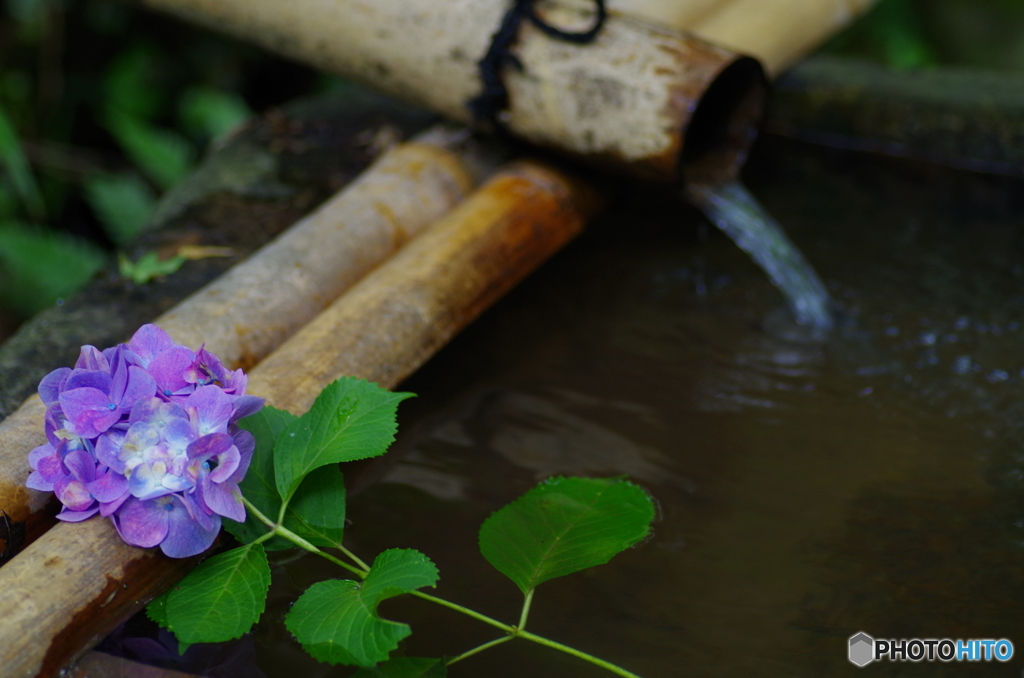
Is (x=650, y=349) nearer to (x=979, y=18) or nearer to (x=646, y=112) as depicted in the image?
(x=646, y=112)

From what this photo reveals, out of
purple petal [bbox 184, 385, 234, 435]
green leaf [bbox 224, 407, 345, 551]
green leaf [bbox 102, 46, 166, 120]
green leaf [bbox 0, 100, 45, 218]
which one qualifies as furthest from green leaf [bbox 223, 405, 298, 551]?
green leaf [bbox 102, 46, 166, 120]

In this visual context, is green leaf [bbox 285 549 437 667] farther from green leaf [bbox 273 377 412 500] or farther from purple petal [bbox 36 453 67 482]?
purple petal [bbox 36 453 67 482]

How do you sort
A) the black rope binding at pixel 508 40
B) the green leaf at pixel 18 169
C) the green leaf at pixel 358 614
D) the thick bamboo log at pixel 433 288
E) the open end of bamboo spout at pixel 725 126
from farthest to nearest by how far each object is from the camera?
the green leaf at pixel 18 169 < the open end of bamboo spout at pixel 725 126 < the black rope binding at pixel 508 40 < the thick bamboo log at pixel 433 288 < the green leaf at pixel 358 614

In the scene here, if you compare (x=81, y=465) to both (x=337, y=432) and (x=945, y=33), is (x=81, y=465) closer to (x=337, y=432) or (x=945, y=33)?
(x=337, y=432)

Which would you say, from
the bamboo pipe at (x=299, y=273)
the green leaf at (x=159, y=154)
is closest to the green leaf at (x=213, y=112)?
the green leaf at (x=159, y=154)

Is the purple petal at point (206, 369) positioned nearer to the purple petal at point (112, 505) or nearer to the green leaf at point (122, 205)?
the purple petal at point (112, 505)

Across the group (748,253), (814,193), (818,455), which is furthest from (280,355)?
(814,193)
